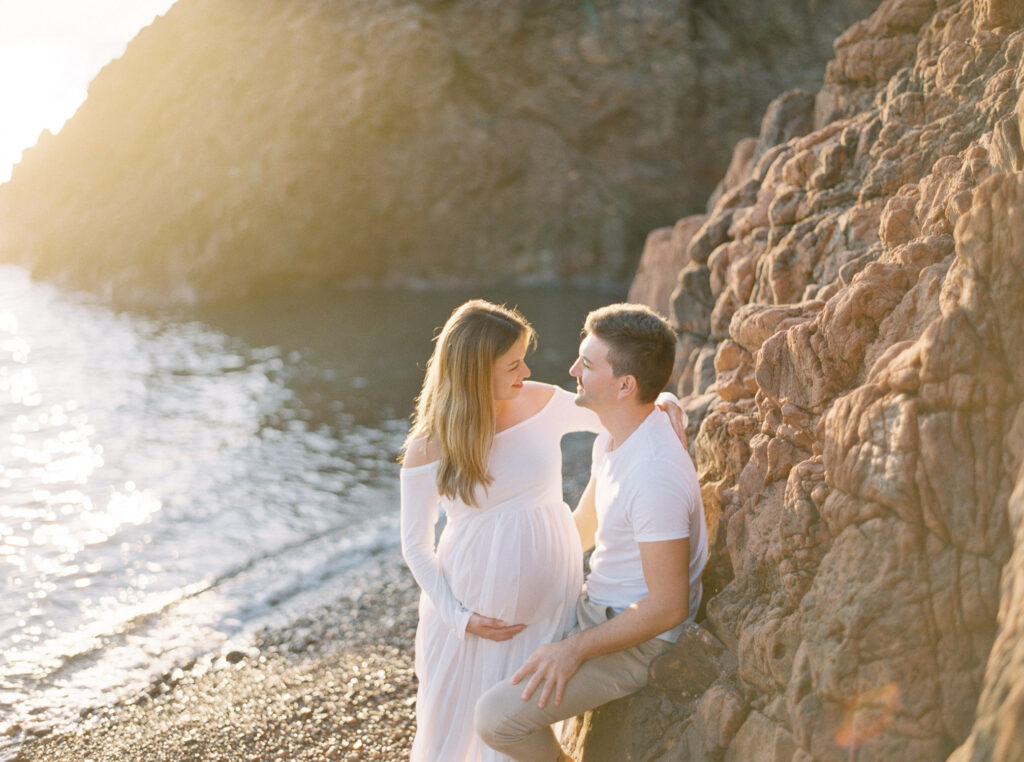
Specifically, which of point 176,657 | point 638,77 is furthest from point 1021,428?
point 638,77

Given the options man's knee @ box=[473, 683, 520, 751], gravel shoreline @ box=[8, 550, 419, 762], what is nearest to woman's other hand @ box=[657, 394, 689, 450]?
man's knee @ box=[473, 683, 520, 751]

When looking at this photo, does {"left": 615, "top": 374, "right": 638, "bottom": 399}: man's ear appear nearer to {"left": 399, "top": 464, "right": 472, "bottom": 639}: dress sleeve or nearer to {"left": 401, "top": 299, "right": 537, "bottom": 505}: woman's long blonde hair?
{"left": 401, "top": 299, "right": 537, "bottom": 505}: woman's long blonde hair

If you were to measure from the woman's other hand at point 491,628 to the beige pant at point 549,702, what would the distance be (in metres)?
0.33

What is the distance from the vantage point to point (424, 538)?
435 cm

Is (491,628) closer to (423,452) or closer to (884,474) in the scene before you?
(423,452)

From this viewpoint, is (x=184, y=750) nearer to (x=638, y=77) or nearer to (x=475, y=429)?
(x=475, y=429)

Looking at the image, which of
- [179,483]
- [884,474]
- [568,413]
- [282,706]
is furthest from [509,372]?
[179,483]

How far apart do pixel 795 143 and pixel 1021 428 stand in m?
5.36

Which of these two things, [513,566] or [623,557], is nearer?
[623,557]

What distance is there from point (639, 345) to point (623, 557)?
3.13 ft

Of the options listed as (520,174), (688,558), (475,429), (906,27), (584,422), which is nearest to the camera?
(688,558)

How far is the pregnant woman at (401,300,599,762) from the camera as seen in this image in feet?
13.8

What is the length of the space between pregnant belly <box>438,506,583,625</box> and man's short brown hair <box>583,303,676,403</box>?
91 centimetres

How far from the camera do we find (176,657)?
8.09 metres
